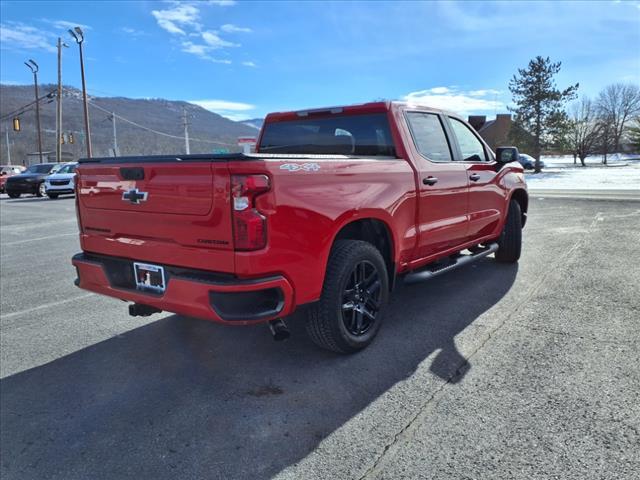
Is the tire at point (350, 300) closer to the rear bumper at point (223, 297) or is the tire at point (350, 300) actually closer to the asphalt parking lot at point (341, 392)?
the asphalt parking lot at point (341, 392)

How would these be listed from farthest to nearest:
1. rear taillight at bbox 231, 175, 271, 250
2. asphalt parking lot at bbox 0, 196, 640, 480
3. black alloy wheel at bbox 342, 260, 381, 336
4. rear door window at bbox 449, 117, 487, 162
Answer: rear door window at bbox 449, 117, 487, 162, black alloy wheel at bbox 342, 260, 381, 336, rear taillight at bbox 231, 175, 271, 250, asphalt parking lot at bbox 0, 196, 640, 480

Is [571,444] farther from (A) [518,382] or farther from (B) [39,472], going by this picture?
(B) [39,472]

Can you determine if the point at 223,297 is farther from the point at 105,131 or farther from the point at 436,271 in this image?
the point at 105,131

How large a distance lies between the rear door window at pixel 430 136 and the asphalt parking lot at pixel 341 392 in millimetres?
1426

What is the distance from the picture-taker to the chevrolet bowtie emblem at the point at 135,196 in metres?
3.03

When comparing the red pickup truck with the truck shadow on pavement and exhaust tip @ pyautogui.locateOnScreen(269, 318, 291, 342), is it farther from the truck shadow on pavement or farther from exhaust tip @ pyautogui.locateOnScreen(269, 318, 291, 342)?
the truck shadow on pavement

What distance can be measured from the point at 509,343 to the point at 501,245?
2624 mm

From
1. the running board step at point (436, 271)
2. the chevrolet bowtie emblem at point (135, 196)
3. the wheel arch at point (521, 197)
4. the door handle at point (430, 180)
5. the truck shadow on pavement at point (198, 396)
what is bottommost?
the truck shadow on pavement at point (198, 396)

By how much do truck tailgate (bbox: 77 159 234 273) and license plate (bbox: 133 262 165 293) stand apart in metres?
0.06

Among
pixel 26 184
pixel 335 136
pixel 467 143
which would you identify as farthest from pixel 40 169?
pixel 467 143

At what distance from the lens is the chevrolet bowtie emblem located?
303 cm

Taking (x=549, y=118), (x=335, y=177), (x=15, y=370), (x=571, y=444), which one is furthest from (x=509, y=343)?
(x=549, y=118)

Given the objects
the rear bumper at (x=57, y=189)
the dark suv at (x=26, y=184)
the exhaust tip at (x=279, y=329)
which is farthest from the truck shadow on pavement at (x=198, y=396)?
the dark suv at (x=26, y=184)

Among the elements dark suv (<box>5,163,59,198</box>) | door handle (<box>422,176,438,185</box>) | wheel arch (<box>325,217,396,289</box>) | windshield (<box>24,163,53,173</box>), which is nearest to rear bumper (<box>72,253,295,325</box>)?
wheel arch (<box>325,217,396,289</box>)
